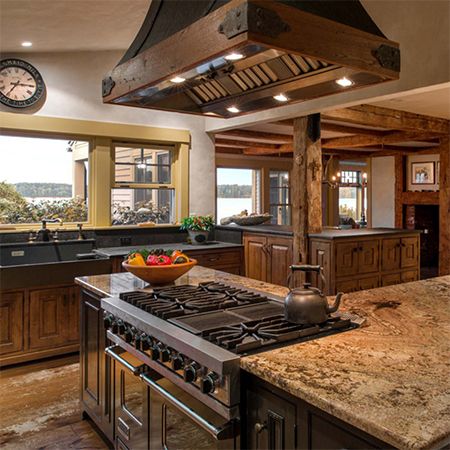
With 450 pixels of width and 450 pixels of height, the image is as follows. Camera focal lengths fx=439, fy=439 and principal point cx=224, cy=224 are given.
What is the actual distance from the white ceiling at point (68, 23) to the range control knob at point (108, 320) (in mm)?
2291

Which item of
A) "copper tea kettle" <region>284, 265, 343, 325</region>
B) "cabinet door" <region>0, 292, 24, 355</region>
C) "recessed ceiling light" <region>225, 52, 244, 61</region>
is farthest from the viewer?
"cabinet door" <region>0, 292, 24, 355</region>

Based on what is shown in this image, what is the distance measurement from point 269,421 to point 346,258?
3.40m

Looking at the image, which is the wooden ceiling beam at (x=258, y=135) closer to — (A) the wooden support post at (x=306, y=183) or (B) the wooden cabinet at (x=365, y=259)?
(A) the wooden support post at (x=306, y=183)

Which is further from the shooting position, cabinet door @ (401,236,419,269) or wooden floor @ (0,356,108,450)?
cabinet door @ (401,236,419,269)

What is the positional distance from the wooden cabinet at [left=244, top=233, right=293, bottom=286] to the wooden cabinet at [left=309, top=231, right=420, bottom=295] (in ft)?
1.30

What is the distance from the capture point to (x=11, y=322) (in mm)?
3664

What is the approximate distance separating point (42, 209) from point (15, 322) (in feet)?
4.34

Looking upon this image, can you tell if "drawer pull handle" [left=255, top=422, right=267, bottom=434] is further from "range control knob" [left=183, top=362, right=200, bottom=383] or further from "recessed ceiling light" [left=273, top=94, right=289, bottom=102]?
"recessed ceiling light" [left=273, top=94, right=289, bottom=102]

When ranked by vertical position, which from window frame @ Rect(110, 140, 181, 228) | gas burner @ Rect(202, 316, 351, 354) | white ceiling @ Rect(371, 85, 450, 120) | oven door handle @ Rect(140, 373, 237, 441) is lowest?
oven door handle @ Rect(140, 373, 237, 441)

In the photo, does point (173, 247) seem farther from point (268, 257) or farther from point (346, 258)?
point (346, 258)

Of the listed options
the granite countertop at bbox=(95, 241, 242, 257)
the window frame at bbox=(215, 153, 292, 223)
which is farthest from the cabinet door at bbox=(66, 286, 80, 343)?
the window frame at bbox=(215, 153, 292, 223)

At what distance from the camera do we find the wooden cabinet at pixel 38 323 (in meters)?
3.66

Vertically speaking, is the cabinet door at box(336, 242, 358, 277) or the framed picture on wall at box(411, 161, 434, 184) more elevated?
the framed picture on wall at box(411, 161, 434, 184)

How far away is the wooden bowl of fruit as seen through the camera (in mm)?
2488
